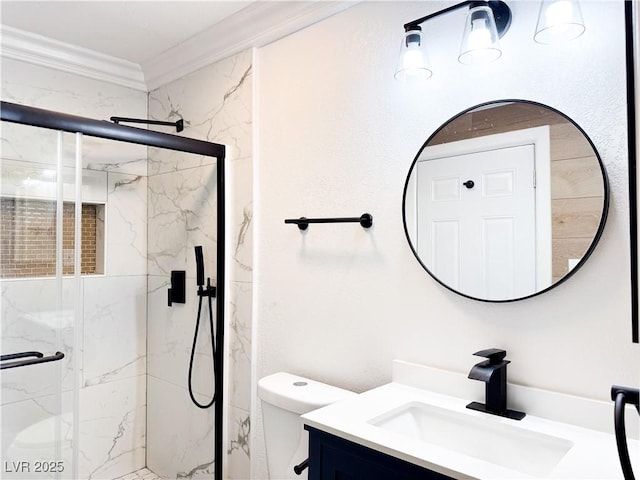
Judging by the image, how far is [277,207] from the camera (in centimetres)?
204

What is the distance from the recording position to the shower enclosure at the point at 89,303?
1730 millimetres

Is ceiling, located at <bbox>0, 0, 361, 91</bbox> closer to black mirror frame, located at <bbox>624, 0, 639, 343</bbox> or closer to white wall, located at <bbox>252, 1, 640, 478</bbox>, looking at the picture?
white wall, located at <bbox>252, 1, 640, 478</bbox>

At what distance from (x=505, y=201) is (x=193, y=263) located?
4.99 ft

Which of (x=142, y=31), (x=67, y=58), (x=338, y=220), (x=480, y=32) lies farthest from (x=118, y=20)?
(x=480, y=32)

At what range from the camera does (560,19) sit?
44.7 inches

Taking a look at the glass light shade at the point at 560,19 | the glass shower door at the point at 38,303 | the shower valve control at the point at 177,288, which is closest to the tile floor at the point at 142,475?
the glass shower door at the point at 38,303

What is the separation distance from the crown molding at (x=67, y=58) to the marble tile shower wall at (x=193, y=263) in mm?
312

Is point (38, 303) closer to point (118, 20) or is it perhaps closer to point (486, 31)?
point (118, 20)

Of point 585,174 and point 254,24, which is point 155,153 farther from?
point 585,174

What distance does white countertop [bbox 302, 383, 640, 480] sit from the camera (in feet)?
3.16

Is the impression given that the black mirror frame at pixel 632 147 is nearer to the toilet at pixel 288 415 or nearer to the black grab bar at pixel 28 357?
the toilet at pixel 288 415

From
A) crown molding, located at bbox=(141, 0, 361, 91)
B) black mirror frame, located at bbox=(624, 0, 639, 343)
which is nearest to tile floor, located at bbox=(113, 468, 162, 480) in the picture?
crown molding, located at bbox=(141, 0, 361, 91)

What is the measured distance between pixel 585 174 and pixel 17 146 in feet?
6.11

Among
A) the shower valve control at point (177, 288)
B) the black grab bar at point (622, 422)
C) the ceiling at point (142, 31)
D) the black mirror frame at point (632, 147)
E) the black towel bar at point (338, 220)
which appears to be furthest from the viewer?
the shower valve control at point (177, 288)
